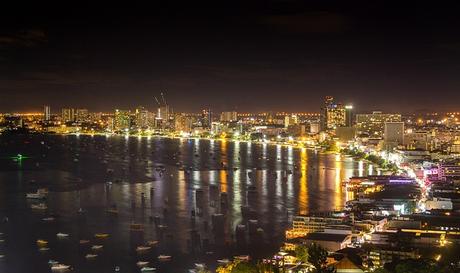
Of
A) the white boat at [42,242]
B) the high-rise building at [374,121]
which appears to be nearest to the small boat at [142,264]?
the white boat at [42,242]

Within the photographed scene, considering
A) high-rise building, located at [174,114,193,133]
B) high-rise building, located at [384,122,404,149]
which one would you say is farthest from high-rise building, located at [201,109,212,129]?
high-rise building, located at [384,122,404,149]

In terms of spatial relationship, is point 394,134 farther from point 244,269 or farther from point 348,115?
point 244,269

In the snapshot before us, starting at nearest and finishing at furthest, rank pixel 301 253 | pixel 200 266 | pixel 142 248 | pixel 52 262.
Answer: pixel 301 253 → pixel 200 266 → pixel 52 262 → pixel 142 248

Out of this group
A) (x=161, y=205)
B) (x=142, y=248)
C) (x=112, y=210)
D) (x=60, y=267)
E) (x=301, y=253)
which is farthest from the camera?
(x=161, y=205)

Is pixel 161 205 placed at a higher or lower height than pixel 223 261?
higher

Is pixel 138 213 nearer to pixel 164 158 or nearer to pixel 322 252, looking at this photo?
pixel 322 252

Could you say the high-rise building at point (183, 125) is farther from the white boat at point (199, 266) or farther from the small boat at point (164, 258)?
the white boat at point (199, 266)

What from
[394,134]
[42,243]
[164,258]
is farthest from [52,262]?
[394,134]
